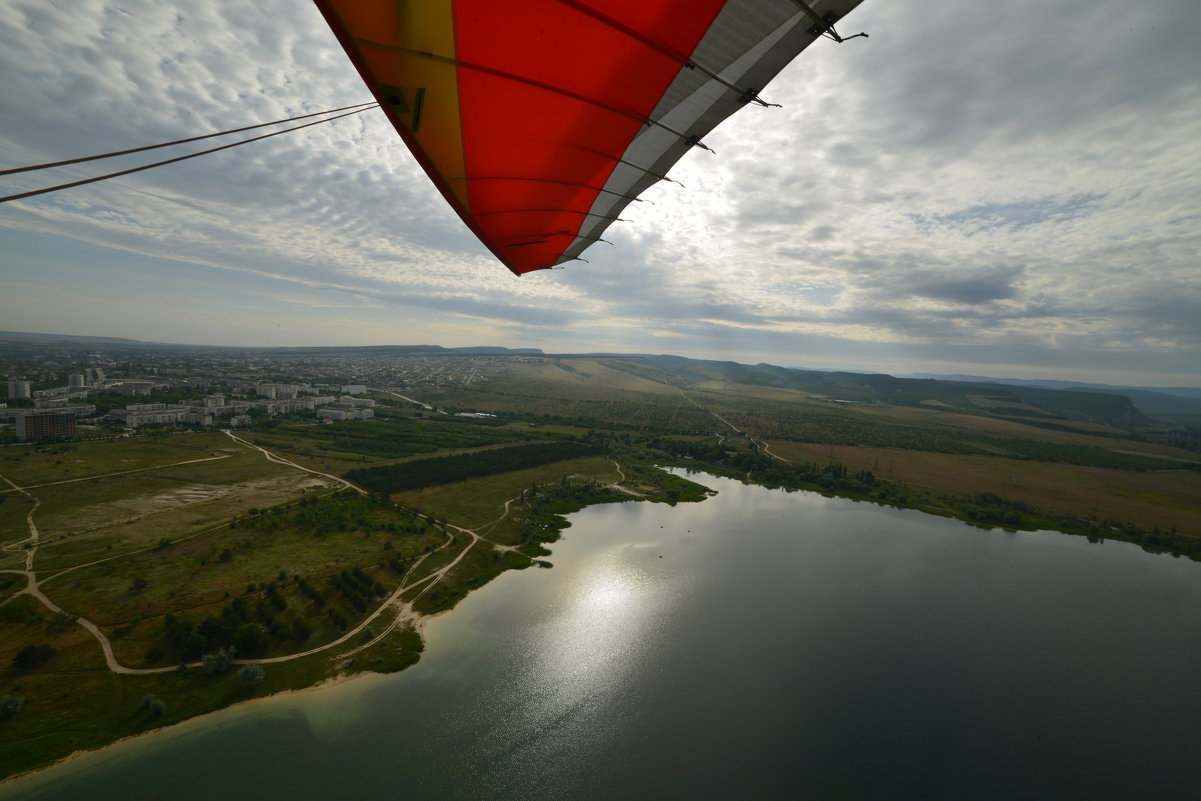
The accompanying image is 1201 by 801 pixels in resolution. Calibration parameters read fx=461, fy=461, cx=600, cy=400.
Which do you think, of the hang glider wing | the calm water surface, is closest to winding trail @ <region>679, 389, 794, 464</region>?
the calm water surface

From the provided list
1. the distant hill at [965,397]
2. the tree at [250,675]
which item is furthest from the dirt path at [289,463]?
the distant hill at [965,397]

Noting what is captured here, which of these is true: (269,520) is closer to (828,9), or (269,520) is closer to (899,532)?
(828,9)

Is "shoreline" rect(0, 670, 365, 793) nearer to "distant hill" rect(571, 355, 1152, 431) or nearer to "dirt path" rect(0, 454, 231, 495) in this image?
"dirt path" rect(0, 454, 231, 495)

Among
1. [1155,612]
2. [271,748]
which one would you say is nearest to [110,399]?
[271,748]

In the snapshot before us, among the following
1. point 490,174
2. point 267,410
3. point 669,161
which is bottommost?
point 267,410

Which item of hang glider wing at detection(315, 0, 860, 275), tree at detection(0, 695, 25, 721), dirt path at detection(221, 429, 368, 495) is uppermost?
hang glider wing at detection(315, 0, 860, 275)

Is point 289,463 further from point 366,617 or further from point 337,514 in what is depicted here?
point 366,617

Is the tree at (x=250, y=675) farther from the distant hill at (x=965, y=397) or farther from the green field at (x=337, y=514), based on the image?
the distant hill at (x=965, y=397)
